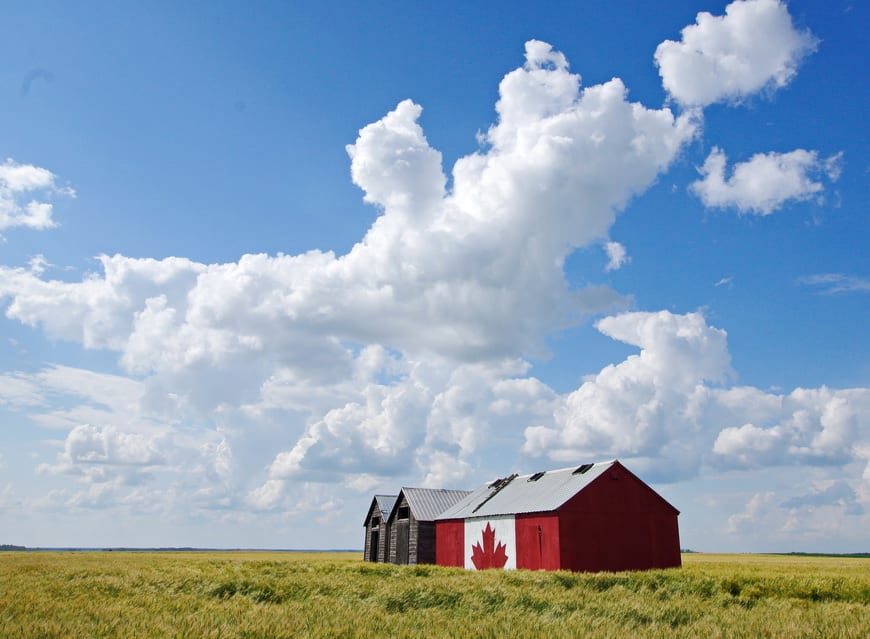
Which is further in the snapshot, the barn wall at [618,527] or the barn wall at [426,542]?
the barn wall at [426,542]

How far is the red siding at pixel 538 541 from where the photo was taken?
1358 inches

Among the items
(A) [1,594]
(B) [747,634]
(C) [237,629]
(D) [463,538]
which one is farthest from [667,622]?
(D) [463,538]

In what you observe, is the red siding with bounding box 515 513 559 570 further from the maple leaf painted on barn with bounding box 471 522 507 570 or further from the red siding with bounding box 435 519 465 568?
the red siding with bounding box 435 519 465 568

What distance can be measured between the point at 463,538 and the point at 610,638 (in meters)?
33.9

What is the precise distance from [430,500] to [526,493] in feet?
45.5

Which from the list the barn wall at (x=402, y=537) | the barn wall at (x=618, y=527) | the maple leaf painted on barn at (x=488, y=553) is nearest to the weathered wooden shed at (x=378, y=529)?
the barn wall at (x=402, y=537)

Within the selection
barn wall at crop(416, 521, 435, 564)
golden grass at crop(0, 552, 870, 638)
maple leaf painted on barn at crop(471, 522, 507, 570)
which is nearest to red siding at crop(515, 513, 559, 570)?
maple leaf painted on barn at crop(471, 522, 507, 570)

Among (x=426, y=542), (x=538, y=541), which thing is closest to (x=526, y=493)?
(x=538, y=541)

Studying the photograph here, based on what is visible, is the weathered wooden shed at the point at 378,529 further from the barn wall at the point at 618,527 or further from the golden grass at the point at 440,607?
the golden grass at the point at 440,607

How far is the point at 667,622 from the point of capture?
15859 mm

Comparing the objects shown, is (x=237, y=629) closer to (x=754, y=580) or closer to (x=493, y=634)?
(x=493, y=634)

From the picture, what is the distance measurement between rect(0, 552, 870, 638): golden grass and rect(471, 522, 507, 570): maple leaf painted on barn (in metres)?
13.5

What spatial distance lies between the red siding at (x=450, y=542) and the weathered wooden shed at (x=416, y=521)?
1076 millimetres

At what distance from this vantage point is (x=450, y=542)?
4697cm
